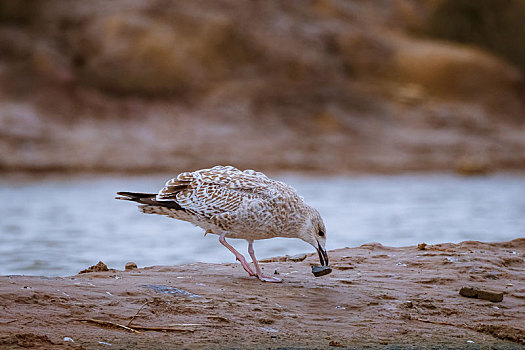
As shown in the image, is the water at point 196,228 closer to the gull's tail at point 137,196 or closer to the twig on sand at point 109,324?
the gull's tail at point 137,196

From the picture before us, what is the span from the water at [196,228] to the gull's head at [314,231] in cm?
395

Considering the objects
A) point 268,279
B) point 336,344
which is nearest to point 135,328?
point 336,344

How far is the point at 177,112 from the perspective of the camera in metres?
36.1

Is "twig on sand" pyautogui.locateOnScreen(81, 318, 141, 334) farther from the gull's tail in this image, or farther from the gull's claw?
the gull's tail

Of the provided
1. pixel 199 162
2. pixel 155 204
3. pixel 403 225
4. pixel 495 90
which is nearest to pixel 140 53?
pixel 199 162

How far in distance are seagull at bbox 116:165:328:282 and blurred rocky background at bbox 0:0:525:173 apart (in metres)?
23.4

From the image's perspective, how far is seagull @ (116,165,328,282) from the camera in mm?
7090

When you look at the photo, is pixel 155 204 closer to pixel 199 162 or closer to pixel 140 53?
pixel 199 162

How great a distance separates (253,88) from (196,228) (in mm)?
20005

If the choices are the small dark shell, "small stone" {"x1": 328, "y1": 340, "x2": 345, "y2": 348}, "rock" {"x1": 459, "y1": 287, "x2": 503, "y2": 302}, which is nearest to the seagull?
the small dark shell

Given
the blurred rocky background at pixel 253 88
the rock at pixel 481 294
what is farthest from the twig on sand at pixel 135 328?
the blurred rocky background at pixel 253 88

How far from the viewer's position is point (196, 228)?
18.8 meters

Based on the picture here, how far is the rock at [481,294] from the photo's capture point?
6797mm

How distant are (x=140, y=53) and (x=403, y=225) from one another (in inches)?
899
